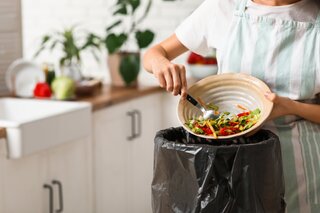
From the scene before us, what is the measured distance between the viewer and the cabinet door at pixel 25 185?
263 centimetres

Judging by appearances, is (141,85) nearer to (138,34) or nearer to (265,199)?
(138,34)

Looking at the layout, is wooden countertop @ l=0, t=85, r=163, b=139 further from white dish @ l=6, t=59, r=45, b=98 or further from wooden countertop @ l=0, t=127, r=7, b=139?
wooden countertop @ l=0, t=127, r=7, b=139

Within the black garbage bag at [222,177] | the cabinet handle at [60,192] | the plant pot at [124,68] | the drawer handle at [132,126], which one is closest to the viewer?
the black garbage bag at [222,177]

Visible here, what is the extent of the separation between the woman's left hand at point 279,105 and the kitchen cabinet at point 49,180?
1.31m

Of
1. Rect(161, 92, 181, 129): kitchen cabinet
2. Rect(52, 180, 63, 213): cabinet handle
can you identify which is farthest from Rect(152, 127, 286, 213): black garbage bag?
Rect(161, 92, 181, 129): kitchen cabinet

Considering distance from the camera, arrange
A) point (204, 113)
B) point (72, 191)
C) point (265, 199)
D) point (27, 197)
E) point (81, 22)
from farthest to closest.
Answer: point (81, 22)
point (72, 191)
point (27, 197)
point (204, 113)
point (265, 199)

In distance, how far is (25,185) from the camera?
2.75 meters

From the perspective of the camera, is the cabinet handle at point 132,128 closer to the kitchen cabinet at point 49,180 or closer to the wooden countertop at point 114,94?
the wooden countertop at point 114,94

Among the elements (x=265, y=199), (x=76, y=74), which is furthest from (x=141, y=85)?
(x=265, y=199)

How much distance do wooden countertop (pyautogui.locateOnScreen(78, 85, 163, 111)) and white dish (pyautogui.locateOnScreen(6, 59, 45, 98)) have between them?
0.90 feet

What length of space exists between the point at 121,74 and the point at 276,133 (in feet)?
6.44

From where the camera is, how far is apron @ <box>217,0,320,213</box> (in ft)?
5.75

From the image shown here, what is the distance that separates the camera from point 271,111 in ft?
5.36

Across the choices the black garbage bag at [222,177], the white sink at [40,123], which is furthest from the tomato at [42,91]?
the black garbage bag at [222,177]
